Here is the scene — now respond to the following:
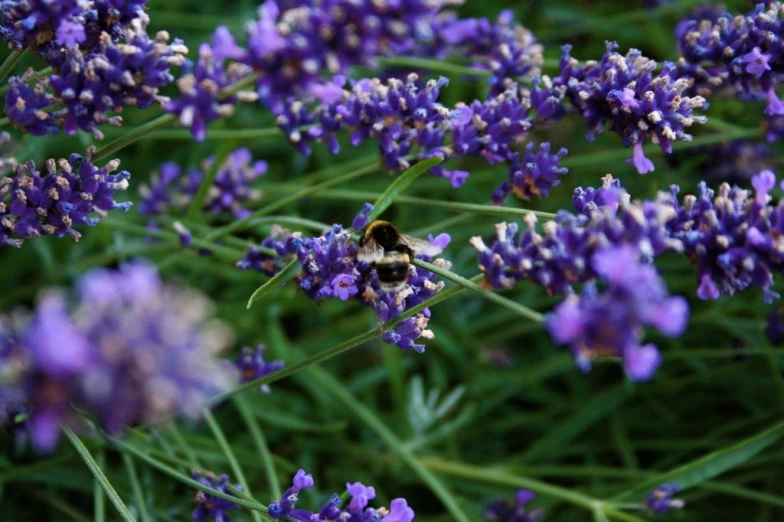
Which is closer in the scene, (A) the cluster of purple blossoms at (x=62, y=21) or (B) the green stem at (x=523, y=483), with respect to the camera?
(A) the cluster of purple blossoms at (x=62, y=21)

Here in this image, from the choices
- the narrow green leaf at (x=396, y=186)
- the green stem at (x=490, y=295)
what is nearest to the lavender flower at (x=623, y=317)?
the green stem at (x=490, y=295)

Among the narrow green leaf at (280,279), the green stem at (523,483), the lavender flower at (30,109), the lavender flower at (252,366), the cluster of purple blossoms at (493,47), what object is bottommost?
the green stem at (523,483)

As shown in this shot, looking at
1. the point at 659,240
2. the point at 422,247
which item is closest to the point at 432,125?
the point at 422,247

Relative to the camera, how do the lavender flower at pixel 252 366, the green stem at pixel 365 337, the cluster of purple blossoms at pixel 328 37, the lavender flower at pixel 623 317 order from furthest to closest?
the lavender flower at pixel 252 366 → the green stem at pixel 365 337 → the cluster of purple blossoms at pixel 328 37 → the lavender flower at pixel 623 317

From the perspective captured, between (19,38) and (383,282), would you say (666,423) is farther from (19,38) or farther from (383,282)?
(19,38)

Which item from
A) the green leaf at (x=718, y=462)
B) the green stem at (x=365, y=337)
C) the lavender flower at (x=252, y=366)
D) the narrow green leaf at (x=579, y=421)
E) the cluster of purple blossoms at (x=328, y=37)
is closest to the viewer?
the cluster of purple blossoms at (x=328, y=37)

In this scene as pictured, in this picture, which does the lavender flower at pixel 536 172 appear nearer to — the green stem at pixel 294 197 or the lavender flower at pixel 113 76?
the green stem at pixel 294 197

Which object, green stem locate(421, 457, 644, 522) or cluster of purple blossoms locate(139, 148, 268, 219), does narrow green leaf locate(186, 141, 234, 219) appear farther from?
green stem locate(421, 457, 644, 522)
